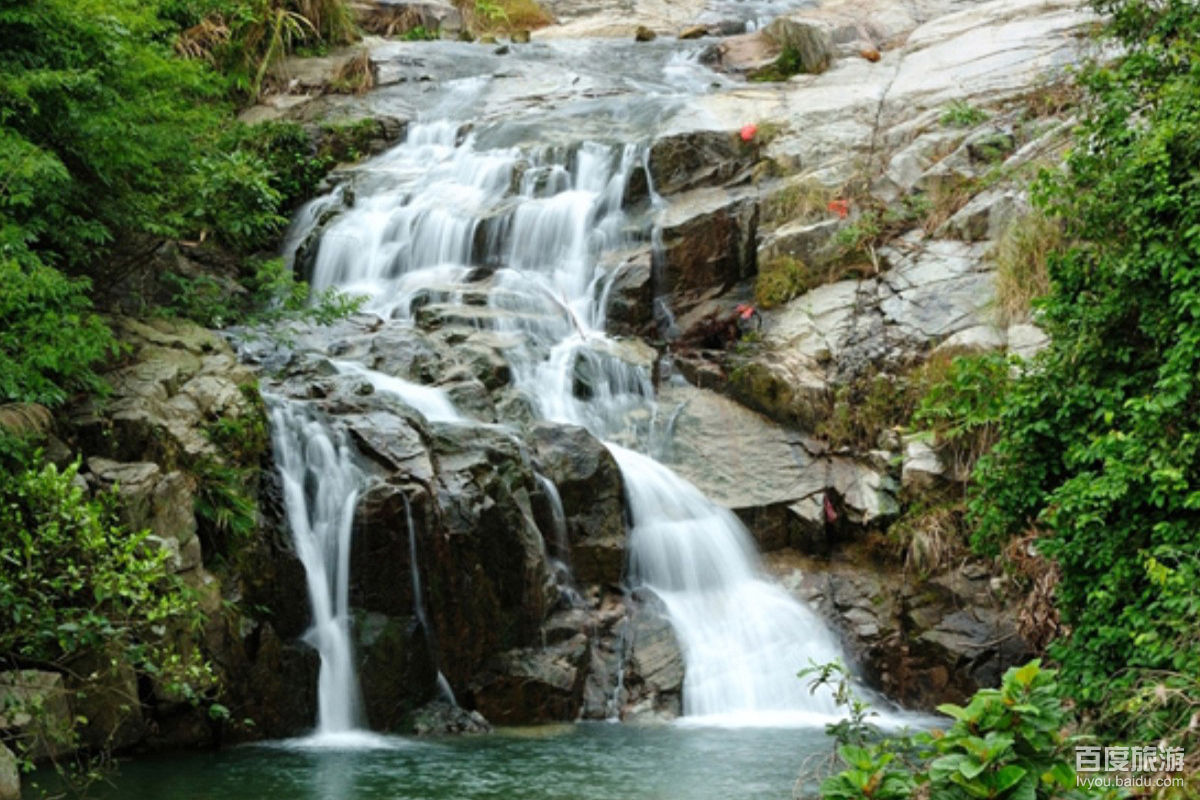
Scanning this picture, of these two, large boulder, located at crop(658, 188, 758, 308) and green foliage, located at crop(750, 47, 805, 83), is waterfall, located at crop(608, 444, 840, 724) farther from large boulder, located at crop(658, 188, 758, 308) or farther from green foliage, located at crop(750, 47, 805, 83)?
green foliage, located at crop(750, 47, 805, 83)

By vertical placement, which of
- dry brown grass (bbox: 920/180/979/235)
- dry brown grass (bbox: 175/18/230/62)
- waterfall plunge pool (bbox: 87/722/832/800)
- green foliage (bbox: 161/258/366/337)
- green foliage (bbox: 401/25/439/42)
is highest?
green foliage (bbox: 401/25/439/42)

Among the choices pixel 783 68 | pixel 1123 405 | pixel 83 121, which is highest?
pixel 783 68

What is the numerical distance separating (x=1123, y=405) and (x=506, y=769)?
16.3 feet

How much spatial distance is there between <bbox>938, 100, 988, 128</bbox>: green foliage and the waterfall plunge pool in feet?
31.4

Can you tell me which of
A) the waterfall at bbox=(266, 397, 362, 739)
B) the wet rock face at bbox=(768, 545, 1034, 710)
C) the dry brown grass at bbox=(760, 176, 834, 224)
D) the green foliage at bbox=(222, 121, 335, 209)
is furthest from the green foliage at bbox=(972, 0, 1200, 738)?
the green foliage at bbox=(222, 121, 335, 209)

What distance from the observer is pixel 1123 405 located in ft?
26.0

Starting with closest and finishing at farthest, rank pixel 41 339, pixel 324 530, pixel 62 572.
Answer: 1. pixel 62 572
2. pixel 41 339
3. pixel 324 530

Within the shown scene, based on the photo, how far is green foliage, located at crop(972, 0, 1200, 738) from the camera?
7219mm

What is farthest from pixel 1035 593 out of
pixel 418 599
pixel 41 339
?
pixel 41 339

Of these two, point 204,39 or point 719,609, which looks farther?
point 204,39

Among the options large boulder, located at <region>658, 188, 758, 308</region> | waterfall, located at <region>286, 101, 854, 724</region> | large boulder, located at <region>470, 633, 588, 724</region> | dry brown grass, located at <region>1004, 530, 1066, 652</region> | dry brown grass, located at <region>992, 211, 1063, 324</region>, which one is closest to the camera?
dry brown grass, located at <region>1004, 530, 1066, 652</region>

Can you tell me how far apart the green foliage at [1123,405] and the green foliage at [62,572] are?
5.65 m

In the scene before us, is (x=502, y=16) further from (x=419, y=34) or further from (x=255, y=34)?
(x=255, y=34)

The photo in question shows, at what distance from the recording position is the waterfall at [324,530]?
32.6 feet
